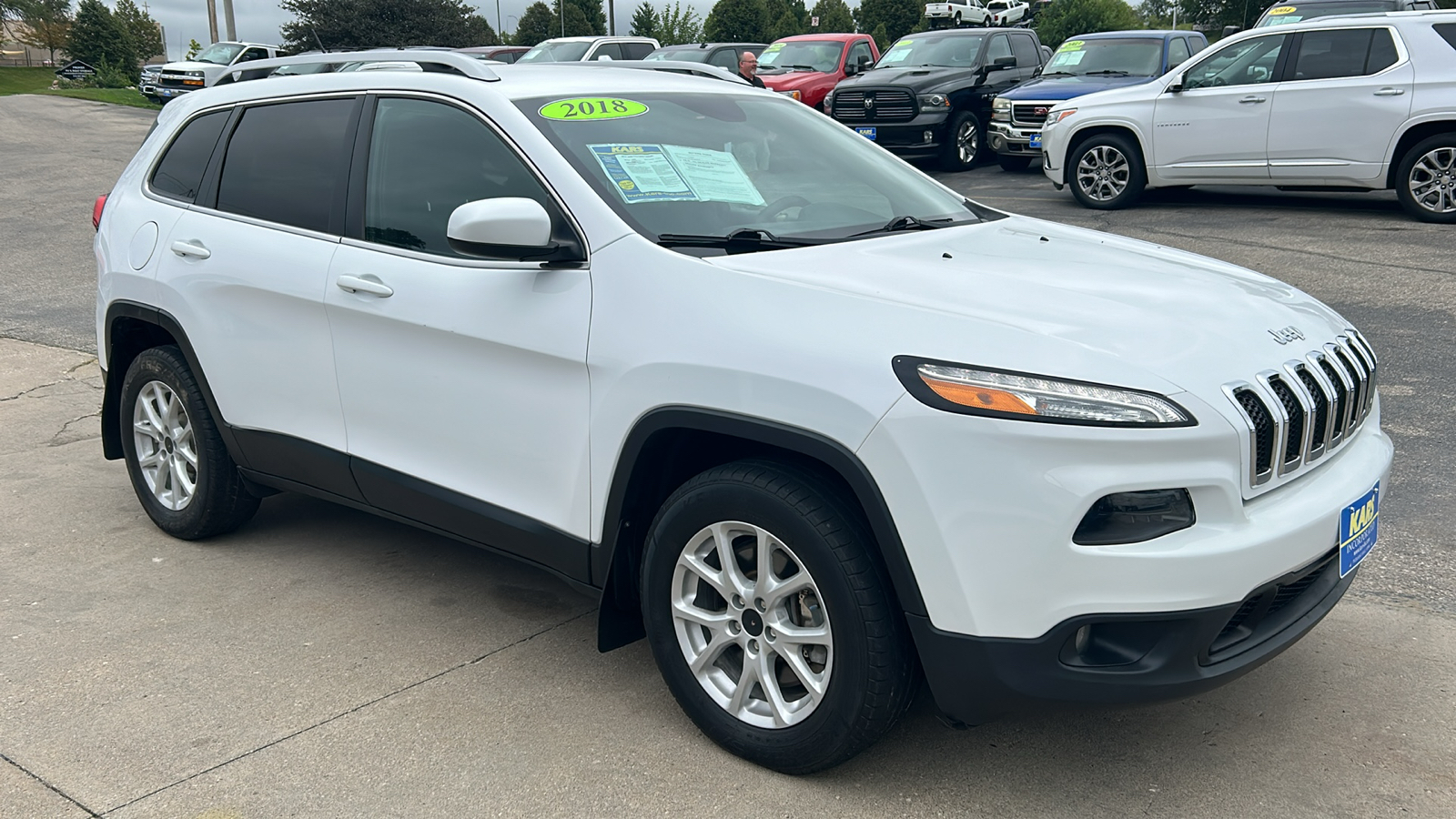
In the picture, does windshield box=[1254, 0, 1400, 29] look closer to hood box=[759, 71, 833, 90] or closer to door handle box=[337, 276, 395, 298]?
hood box=[759, 71, 833, 90]

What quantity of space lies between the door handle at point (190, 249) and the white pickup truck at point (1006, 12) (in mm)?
32240

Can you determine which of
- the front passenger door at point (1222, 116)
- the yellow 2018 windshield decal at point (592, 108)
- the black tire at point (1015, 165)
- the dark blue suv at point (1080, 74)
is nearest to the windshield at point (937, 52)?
the dark blue suv at point (1080, 74)

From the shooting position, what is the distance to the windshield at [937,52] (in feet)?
53.5

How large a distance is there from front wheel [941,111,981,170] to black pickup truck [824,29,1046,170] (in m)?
0.01

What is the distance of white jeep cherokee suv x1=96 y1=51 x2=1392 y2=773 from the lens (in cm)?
254

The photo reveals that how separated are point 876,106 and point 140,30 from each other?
64951 millimetres

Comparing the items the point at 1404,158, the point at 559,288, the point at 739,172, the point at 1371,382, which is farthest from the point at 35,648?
the point at 1404,158

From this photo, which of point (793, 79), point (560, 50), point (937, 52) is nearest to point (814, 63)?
point (793, 79)

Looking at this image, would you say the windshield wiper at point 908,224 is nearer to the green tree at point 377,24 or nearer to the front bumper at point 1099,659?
the front bumper at point 1099,659

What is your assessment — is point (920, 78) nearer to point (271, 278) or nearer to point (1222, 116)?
point (1222, 116)

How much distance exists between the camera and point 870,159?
4.21 meters

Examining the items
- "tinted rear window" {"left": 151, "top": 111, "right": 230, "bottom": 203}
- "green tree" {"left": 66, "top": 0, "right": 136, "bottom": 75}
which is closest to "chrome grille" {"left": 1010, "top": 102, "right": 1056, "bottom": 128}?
"tinted rear window" {"left": 151, "top": 111, "right": 230, "bottom": 203}

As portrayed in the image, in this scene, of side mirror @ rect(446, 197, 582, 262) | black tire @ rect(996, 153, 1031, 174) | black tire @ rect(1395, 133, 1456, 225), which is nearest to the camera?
side mirror @ rect(446, 197, 582, 262)

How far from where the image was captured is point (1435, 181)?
10320 mm
